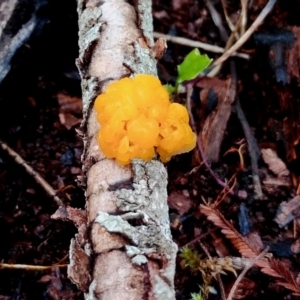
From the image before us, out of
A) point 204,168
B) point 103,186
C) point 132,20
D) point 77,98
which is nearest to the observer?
point 103,186

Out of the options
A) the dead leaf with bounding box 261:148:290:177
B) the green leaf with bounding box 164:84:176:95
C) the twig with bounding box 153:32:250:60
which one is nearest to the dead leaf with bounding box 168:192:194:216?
the dead leaf with bounding box 261:148:290:177

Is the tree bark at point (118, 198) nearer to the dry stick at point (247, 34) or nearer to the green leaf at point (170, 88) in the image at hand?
the green leaf at point (170, 88)

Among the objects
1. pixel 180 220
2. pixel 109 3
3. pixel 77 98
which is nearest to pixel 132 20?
pixel 109 3

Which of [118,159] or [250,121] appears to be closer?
[118,159]

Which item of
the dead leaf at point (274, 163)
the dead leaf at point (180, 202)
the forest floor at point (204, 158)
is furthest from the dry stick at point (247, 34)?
the dead leaf at point (180, 202)

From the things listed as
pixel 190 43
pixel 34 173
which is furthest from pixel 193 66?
pixel 34 173

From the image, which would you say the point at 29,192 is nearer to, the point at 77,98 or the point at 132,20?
the point at 77,98

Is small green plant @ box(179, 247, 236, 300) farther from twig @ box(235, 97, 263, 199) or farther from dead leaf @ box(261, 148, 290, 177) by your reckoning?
dead leaf @ box(261, 148, 290, 177)
